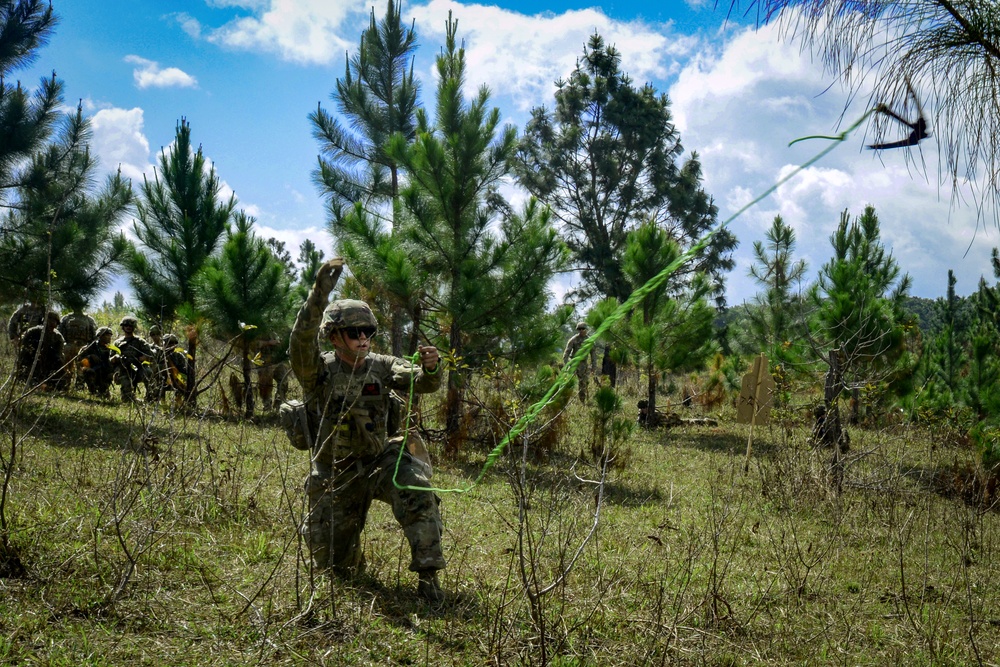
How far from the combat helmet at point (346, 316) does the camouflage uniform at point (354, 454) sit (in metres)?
0.01

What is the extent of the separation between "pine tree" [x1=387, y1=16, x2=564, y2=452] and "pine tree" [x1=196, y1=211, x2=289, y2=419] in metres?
2.68

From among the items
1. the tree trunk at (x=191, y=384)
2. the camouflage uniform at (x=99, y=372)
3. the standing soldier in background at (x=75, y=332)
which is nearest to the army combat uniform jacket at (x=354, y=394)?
the tree trunk at (x=191, y=384)

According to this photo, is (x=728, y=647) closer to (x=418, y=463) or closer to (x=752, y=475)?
(x=418, y=463)

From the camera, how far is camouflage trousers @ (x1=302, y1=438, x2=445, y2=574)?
3.62 m

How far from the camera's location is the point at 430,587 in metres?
3.57

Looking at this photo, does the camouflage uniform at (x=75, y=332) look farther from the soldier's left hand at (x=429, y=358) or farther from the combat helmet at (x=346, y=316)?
the soldier's left hand at (x=429, y=358)

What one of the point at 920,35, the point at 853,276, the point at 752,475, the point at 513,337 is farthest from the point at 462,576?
the point at 853,276

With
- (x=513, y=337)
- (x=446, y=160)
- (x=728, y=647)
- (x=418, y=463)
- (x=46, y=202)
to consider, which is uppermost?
(x=446, y=160)

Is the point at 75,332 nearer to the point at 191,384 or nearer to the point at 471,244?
the point at 471,244

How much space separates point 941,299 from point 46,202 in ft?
88.9

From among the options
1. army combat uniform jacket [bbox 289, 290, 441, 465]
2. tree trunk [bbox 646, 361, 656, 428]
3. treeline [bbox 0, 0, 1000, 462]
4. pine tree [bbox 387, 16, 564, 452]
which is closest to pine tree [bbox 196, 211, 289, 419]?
treeline [bbox 0, 0, 1000, 462]

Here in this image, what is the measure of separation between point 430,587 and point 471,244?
649 cm

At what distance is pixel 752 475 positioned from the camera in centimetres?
812

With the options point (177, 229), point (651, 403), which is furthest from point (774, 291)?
point (177, 229)
